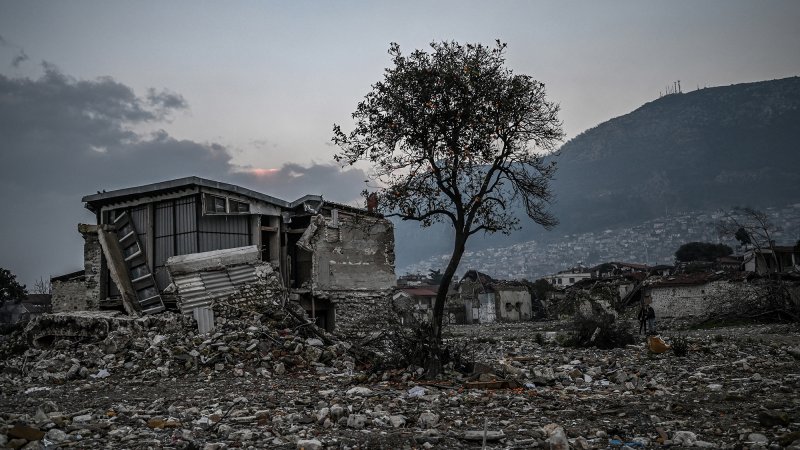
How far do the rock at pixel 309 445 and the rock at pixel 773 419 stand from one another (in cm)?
485

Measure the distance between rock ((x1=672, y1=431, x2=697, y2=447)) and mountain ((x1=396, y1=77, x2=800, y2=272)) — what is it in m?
151

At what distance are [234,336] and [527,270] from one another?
148 m

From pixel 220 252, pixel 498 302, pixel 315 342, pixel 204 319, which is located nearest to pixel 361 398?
pixel 315 342

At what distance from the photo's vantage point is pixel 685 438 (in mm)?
6035

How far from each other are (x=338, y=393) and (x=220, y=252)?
795cm

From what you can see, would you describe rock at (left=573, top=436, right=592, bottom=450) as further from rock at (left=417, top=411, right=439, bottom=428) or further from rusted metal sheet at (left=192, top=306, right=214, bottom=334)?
rusted metal sheet at (left=192, top=306, right=214, bottom=334)

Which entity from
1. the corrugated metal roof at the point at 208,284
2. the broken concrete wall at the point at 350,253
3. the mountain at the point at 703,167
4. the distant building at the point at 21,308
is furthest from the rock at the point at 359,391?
the mountain at the point at 703,167

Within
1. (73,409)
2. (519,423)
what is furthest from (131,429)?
(519,423)

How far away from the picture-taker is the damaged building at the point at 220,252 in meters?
16.3

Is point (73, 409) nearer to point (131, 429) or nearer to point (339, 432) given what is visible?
point (131, 429)

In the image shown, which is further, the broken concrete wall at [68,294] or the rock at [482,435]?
the broken concrete wall at [68,294]

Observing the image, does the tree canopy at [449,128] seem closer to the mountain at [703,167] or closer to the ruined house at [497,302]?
the ruined house at [497,302]

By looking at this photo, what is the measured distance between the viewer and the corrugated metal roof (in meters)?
15.3

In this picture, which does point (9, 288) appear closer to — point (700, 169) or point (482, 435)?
point (482, 435)
